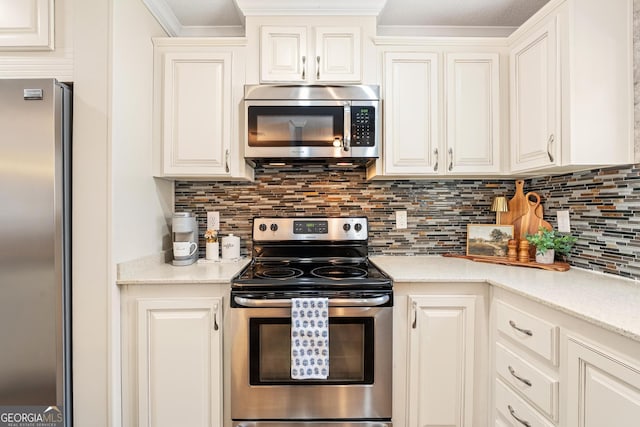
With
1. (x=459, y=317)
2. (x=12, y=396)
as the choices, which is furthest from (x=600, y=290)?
(x=12, y=396)

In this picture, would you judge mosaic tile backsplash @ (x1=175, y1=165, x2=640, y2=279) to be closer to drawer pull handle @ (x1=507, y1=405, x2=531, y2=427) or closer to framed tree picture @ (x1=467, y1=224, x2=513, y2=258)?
framed tree picture @ (x1=467, y1=224, x2=513, y2=258)

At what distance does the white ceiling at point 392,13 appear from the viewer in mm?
1928

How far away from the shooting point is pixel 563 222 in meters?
1.86

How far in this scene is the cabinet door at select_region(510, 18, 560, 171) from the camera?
1.55m

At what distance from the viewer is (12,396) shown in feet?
4.47

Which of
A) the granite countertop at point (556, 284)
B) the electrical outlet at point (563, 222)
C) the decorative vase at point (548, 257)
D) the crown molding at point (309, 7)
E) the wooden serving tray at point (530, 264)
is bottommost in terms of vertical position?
the granite countertop at point (556, 284)

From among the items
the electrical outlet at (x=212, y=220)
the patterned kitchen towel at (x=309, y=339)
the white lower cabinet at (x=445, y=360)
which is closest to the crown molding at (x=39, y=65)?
the electrical outlet at (x=212, y=220)

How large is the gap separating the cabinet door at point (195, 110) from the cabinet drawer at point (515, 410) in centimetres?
182

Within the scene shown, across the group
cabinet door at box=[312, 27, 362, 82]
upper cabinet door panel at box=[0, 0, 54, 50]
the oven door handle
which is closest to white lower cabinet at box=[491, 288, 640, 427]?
the oven door handle

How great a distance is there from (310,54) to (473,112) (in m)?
1.01

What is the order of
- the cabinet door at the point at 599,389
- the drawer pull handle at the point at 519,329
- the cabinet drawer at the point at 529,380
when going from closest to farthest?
the cabinet door at the point at 599,389 → the cabinet drawer at the point at 529,380 → the drawer pull handle at the point at 519,329

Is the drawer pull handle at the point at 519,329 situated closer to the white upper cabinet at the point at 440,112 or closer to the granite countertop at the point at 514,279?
the granite countertop at the point at 514,279

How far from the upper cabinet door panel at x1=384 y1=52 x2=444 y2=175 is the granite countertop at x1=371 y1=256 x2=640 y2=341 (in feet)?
1.92

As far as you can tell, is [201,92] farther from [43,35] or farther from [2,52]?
[2,52]
